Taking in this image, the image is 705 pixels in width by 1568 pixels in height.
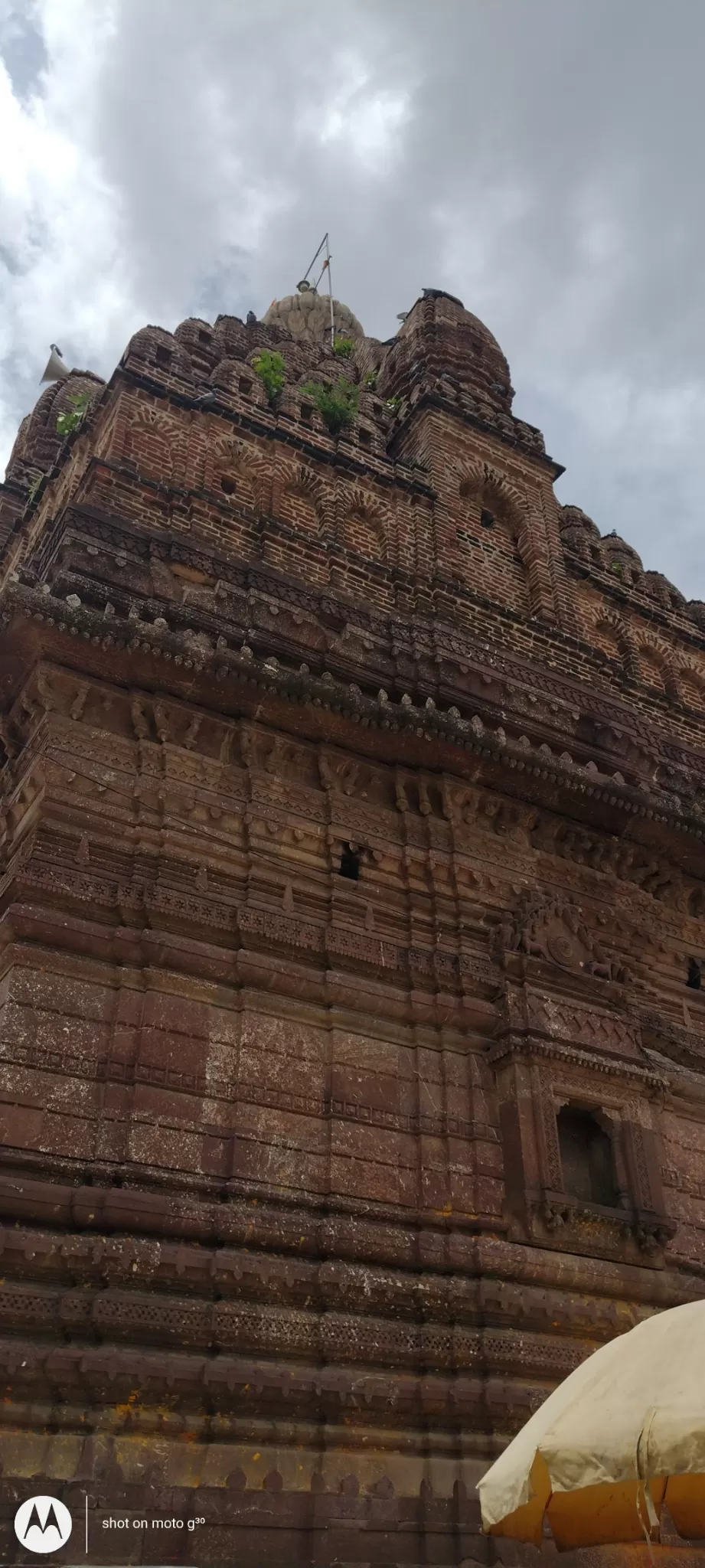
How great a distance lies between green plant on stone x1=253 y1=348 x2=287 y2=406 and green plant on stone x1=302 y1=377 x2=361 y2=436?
19.0 inches

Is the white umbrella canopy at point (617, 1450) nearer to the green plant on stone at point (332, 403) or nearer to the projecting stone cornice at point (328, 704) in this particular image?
the projecting stone cornice at point (328, 704)

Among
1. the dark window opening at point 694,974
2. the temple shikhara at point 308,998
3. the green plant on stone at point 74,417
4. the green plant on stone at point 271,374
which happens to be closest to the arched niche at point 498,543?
the temple shikhara at point 308,998

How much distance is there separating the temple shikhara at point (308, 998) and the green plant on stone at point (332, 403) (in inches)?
24.2

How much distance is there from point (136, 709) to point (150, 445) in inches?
175

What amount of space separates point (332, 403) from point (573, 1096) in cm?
1040

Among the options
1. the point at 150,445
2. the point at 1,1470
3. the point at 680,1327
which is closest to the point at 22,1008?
the point at 1,1470

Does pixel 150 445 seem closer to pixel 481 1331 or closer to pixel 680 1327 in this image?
pixel 481 1331

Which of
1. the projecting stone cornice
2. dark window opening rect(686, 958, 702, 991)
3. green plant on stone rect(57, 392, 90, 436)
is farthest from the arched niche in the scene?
green plant on stone rect(57, 392, 90, 436)

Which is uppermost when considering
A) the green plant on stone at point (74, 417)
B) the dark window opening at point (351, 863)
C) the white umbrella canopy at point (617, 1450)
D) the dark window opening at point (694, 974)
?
the green plant on stone at point (74, 417)

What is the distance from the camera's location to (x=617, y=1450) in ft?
16.6

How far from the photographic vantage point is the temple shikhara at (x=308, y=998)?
736 cm

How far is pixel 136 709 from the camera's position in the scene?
33.2 ft

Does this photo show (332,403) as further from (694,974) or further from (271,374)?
(694,974)

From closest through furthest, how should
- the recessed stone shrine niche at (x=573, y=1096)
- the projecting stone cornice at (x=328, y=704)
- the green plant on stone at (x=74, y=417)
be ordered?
the recessed stone shrine niche at (x=573, y=1096) → the projecting stone cornice at (x=328, y=704) → the green plant on stone at (x=74, y=417)
